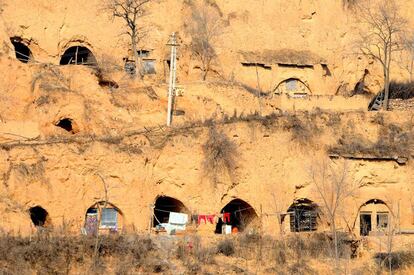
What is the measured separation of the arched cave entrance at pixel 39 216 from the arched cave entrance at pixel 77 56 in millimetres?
10300

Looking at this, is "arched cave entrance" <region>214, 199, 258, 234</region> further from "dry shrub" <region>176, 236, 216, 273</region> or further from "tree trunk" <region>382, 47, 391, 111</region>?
"tree trunk" <region>382, 47, 391, 111</region>

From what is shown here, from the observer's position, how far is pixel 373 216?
135 feet

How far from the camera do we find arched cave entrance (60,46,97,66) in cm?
4594

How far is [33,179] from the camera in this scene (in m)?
36.5

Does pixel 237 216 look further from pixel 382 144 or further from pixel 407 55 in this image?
pixel 407 55

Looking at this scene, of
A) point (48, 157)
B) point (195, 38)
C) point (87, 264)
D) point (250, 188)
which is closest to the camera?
point (87, 264)

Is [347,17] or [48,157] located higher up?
[347,17]

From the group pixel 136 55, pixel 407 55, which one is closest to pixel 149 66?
pixel 136 55

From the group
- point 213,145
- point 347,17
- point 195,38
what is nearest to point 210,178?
point 213,145

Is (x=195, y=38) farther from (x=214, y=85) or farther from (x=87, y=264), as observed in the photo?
(x=87, y=264)

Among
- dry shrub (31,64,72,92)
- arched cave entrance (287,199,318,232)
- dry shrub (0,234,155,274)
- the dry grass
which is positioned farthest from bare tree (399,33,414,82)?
dry shrub (0,234,155,274)

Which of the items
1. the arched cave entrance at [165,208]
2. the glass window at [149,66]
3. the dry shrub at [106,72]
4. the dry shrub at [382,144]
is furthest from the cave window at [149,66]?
the dry shrub at [382,144]

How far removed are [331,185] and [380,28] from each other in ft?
33.7

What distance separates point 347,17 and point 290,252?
15.0 metres
